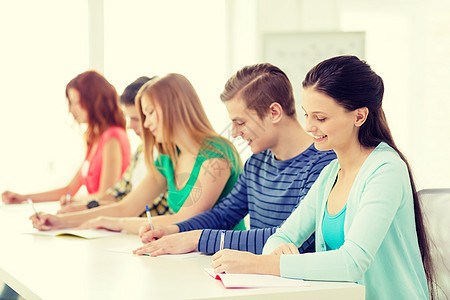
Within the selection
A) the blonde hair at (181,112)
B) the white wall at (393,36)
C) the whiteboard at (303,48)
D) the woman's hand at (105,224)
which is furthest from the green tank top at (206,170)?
the white wall at (393,36)

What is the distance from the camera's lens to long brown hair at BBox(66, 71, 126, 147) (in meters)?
3.00

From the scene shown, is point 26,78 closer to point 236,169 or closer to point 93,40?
point 93,40

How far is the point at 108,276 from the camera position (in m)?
1.31

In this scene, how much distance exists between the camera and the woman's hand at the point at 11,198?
2.99 metres

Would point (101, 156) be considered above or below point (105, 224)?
above

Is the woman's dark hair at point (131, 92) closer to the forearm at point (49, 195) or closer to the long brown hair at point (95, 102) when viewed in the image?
the long brown hair at point (95, 102)

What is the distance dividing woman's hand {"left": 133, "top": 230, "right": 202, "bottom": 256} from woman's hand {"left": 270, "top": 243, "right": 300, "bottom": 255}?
0.32 meters

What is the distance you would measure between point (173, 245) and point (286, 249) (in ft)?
1.28

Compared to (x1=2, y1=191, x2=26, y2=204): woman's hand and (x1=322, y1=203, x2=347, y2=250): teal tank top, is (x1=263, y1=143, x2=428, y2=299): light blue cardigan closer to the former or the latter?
(x1=322, y1=203, x2=347, y2=250): teal tank top

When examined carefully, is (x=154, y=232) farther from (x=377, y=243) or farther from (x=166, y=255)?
(x=377, y=243)

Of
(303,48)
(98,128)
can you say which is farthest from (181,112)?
(303,48)

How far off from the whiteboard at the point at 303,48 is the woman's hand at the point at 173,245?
8.16ft

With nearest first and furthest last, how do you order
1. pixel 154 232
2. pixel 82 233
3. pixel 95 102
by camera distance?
pixel 154 232
pixel 82 233
pixel 95 102

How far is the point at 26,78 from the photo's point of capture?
3.84 metres
